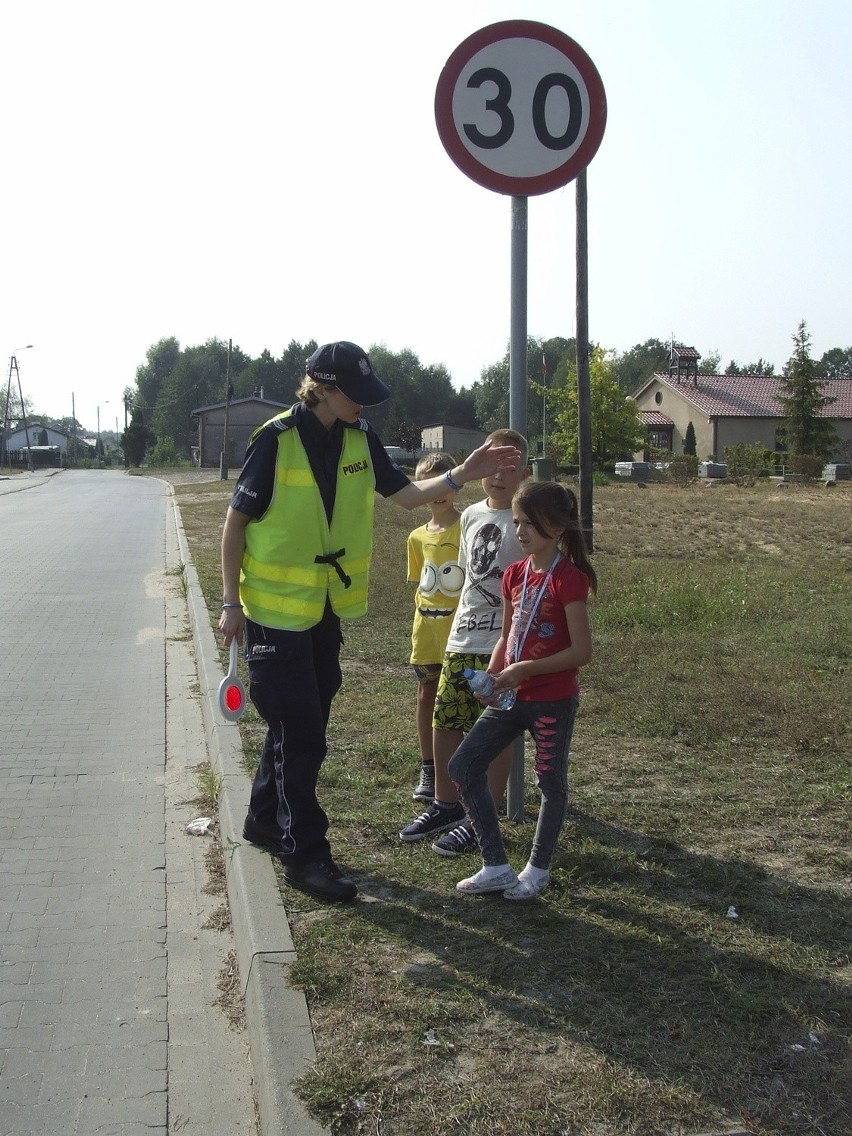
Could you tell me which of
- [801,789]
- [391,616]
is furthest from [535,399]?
[801,789]

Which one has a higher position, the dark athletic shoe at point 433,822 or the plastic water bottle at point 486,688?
the plastic water bottle at point 486,688

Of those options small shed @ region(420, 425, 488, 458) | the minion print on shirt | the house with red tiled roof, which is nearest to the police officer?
the minion print on shirt

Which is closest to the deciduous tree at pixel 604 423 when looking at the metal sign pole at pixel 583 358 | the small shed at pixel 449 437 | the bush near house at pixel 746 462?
the bush near house at pixel 746 462

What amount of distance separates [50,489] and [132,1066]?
164ft

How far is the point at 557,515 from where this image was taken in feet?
12.9

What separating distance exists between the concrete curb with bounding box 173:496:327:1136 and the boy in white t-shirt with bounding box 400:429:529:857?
0.74m

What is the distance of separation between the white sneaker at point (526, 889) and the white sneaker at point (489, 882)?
0.07 ft

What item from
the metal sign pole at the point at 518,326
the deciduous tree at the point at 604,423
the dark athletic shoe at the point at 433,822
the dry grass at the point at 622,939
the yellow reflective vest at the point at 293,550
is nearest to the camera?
the dry grass at the point at 622,939

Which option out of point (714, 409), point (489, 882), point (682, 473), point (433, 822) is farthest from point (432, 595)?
point (714, 409)

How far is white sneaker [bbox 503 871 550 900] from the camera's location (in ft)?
13.1

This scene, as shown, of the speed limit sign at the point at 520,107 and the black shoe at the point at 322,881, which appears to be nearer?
the black shoe at the point at 322,881

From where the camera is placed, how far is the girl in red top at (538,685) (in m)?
3.93

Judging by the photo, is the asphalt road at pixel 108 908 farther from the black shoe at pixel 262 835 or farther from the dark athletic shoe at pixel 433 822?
the dark athletic shoe at pixel 433 822

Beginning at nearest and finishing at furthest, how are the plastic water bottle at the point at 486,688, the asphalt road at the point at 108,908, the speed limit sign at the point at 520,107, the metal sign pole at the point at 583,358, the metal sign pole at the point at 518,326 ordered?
the asphalt road at the point at 108,908, the plastic water bottle at the point at 486,688, the speed limit sign at the point at 520,107, the metal sign pole at the point at 518,326, the metal sign pole at the point at 583,358
